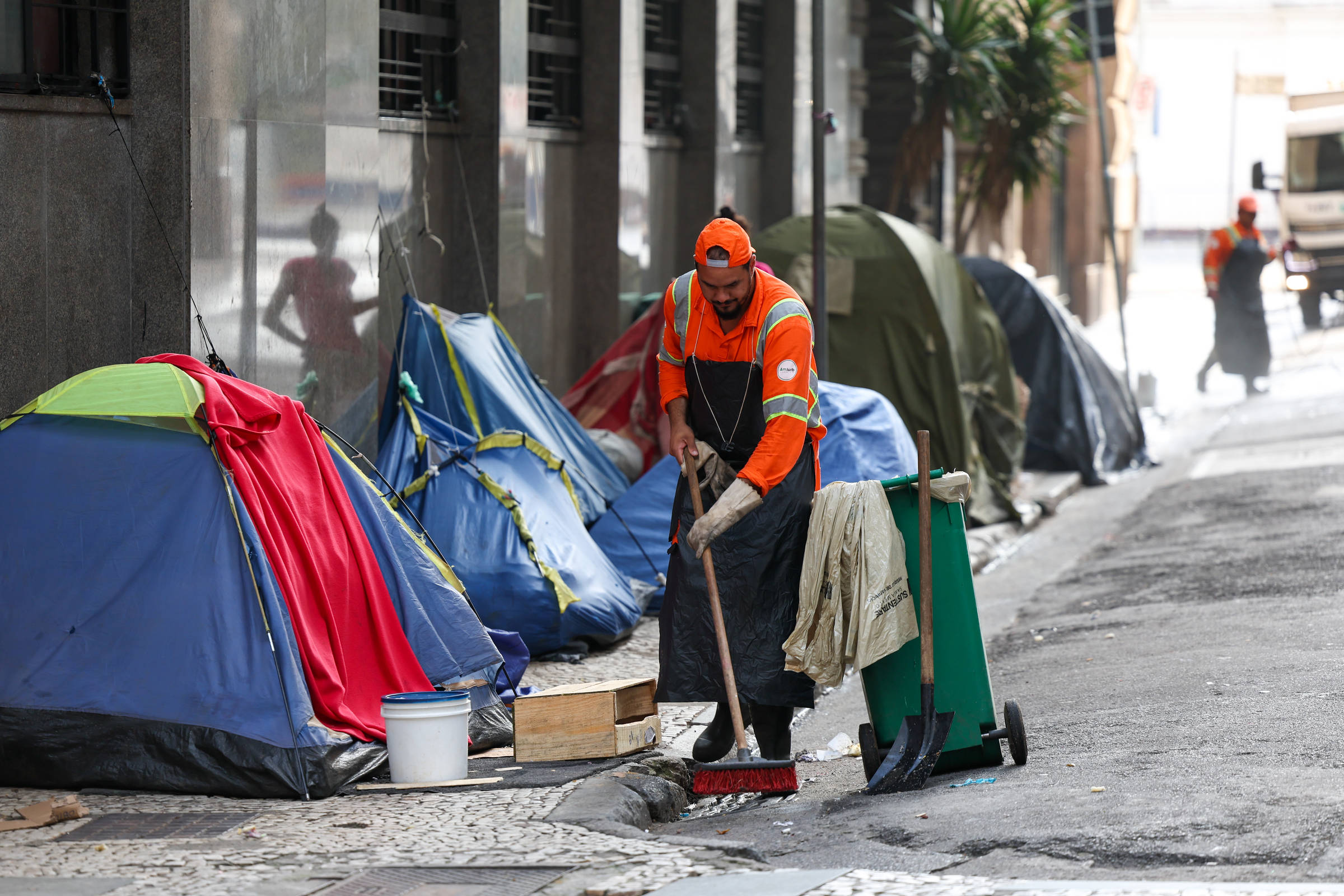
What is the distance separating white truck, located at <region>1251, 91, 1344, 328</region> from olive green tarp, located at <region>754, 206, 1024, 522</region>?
1353 cm

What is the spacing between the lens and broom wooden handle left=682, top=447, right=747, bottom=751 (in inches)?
213

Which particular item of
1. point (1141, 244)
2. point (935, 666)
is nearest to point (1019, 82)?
point (935, 666)

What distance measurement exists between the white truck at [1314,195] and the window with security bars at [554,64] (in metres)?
14.8

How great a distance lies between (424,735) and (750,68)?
1018 centimetres

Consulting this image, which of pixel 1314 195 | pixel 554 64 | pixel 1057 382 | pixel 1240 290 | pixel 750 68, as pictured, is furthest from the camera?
pixel 1314 195

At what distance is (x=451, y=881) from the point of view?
173 inches

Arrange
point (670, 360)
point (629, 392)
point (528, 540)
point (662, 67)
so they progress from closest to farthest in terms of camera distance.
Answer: point (670, 360)
point (528, 540)
point (629, 392)
point (662, 67)

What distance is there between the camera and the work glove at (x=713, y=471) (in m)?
5.67

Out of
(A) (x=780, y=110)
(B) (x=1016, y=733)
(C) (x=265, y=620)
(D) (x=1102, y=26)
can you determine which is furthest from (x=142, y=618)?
(D) (x=1102, y=26)

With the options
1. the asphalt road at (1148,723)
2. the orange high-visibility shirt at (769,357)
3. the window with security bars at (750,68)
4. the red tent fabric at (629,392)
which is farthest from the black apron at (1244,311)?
the orange high-visibility shirt at (769,357)

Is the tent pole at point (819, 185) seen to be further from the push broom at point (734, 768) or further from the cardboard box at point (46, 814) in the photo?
the cardboard box at point (46, 814)

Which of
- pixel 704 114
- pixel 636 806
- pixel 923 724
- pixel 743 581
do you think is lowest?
pixel 636 806

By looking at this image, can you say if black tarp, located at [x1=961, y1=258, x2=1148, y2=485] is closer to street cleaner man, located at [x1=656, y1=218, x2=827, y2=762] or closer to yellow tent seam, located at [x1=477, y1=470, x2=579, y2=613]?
yellow tent seam, located at [x1=477, y1=470, x2=579, y2=613]

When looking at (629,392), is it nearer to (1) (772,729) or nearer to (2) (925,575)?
(1) (772,729)
